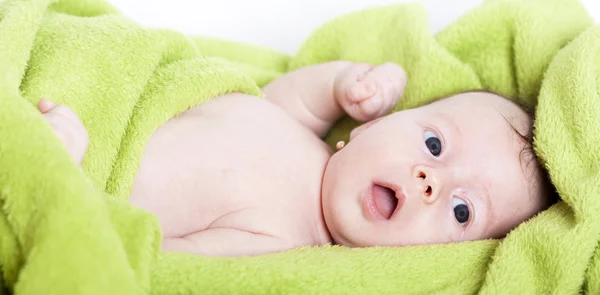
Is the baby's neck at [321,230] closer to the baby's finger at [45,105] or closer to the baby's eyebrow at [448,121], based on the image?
the baby's eyebrow at [448,121]

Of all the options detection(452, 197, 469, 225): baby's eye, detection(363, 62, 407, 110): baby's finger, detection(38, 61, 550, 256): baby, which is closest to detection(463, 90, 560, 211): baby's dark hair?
detection(38, 61, 550, 256): baby

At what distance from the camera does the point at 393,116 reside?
114 cm

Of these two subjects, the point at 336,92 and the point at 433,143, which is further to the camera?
the point at 336,92

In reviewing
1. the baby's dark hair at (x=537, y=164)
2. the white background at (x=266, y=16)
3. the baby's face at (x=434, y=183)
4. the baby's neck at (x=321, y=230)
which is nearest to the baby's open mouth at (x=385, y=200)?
the baby's face at (x=434, y=183)

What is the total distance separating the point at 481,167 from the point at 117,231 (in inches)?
23.1

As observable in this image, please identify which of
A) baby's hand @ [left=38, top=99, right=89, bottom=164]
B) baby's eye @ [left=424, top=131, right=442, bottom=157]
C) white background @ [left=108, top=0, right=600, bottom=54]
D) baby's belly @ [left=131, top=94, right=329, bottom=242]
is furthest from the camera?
white background @ [left=108, top=0, right=600, bottom=54]

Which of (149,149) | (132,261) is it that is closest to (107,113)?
(149,149)

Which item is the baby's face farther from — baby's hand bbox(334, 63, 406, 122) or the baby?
baby's hand bbox(334, 63, 406, 122)

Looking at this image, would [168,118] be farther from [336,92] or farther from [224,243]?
[336,92]

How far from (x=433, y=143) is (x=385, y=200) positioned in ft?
0.42

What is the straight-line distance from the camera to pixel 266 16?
166 centimetres

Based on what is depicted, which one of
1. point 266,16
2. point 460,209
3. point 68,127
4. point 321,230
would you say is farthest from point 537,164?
point 266,16

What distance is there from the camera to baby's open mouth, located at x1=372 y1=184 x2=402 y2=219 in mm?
1025

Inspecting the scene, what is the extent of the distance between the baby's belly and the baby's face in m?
0.07
